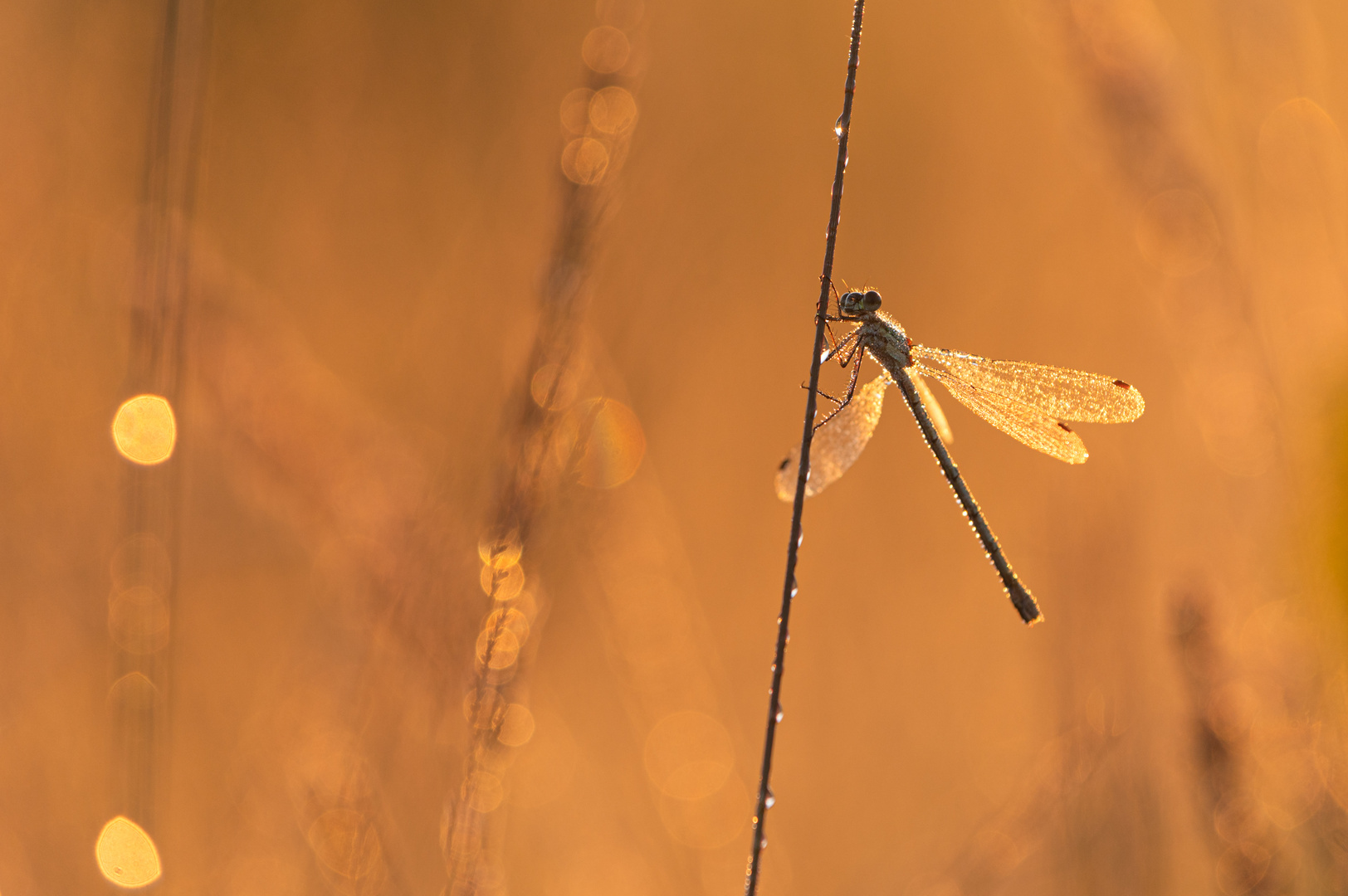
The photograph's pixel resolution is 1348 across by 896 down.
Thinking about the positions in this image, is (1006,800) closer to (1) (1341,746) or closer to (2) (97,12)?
(1) (1341,746)

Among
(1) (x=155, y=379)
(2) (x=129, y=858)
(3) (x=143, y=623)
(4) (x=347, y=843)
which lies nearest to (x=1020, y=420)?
(4) (x=347, y=843)

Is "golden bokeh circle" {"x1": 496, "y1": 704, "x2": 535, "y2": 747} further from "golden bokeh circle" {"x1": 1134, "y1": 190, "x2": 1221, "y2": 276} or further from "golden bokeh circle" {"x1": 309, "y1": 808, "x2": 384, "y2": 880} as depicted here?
"golden bokeh circle" {"x1": 1134, "y1": 190, "x2": 1221, "y2": 276}

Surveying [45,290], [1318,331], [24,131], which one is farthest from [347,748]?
[1318,331]

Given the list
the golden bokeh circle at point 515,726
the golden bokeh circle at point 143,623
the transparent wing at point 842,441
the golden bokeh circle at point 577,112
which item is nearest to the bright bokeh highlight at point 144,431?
the golden bokeh circle at point 143,623

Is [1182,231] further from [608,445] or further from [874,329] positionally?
[608,445]

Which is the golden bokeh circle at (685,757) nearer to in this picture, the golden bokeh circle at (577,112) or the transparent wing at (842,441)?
the transparent wing at (842,441)

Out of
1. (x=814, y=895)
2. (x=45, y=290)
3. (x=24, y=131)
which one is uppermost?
(x=24, y=131)

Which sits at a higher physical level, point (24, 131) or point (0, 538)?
point (24, 131)
